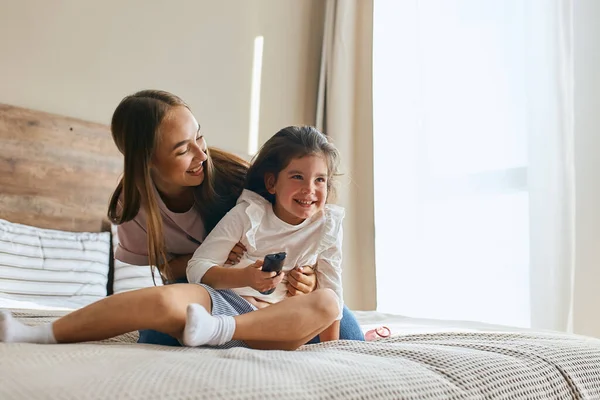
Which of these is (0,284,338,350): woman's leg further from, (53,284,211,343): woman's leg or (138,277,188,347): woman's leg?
(138,277,188,347): woman's leg

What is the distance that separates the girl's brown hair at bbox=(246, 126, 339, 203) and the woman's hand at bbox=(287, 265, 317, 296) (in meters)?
0.23

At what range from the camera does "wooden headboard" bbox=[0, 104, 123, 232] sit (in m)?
2.68

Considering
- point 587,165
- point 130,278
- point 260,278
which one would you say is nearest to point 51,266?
point 130,278

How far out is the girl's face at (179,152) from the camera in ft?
5.30

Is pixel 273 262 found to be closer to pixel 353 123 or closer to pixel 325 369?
pixel 325 369

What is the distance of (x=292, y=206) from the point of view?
5.35 ft

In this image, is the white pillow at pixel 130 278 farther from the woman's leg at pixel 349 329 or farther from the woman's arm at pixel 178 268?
the woman's leg at pixel 349 329

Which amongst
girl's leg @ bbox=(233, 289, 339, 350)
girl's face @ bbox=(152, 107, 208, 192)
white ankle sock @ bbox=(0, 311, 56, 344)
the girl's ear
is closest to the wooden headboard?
girl's face @ bbox=(152, 107, 208, 192)

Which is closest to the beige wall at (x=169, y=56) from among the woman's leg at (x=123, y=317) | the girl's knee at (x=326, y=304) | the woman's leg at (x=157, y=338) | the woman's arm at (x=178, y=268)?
the woman's arm at (x=178, y=268)

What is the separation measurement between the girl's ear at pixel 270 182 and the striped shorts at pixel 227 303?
35 centimetres

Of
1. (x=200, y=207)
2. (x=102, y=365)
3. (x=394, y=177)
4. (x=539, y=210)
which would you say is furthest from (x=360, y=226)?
(x=102, y=365)

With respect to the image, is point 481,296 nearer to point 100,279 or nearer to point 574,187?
point 574,187

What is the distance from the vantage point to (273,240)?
1638mm

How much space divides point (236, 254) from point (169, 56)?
1932 millimetres
